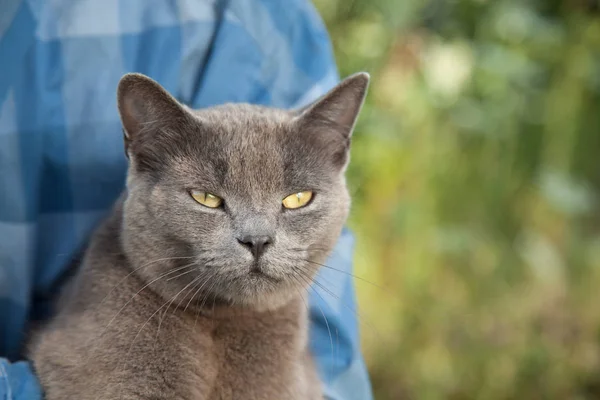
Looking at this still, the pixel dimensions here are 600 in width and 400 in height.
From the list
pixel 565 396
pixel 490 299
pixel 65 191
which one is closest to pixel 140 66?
pixel 65 191

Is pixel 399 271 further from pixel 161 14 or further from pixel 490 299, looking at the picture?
pixel 161 14

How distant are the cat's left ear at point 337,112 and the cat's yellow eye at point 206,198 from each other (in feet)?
0.66

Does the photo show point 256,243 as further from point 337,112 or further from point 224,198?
point 337,112

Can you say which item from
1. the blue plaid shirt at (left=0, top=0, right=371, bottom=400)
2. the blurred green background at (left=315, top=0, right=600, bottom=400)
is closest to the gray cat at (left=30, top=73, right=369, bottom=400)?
the blue plaid shirt at (left=0, top=0, right=371, bottom=400)

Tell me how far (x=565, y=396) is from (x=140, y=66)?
5.92ft

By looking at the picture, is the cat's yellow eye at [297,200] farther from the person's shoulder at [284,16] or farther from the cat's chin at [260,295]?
the person's shoulder at [284,16]

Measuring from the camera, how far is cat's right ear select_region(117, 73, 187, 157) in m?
1.10

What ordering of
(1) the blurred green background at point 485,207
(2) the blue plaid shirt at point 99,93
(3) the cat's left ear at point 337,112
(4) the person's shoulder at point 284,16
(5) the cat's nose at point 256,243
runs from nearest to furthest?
(5) the cat's nose at point 256,243 < (3) the cat's left ear at point 337,112 < (2) the blue plaid shirt at point 99,93 < (4) the person's shoulder at point 284,16 < (1) the blurred green background at point 485,207

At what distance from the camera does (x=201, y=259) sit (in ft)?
3.57

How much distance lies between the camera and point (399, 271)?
7.88 feet

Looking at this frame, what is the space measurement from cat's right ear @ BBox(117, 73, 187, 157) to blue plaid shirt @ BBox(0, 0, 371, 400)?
214 millimetres

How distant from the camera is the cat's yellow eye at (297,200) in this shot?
1157 mm

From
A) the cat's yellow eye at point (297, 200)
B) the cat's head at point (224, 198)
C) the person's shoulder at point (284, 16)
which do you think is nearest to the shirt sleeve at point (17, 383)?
the cat's head at point (224, 198)

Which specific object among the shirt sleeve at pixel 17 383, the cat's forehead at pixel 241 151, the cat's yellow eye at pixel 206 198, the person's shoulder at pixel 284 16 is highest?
the person's shoulder at pixel 284 16
